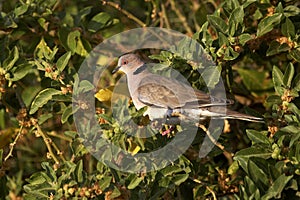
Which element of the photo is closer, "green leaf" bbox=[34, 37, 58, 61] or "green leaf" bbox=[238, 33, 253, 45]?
"green leaf" bbox=[238, 33, 253, 45]

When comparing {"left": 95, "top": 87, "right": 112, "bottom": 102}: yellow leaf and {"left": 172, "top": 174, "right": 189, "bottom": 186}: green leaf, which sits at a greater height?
{"left": 95, "top": 87, "right": 112, "bottom": 102}: yellow leaf

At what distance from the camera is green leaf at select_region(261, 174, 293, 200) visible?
242 cm

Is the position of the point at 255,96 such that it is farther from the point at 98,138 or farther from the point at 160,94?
the point at 98,138

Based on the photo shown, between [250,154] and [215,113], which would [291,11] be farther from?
[250,154]

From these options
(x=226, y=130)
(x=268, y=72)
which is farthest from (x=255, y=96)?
(x=226, y=130)

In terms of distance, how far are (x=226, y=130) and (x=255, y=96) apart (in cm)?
47

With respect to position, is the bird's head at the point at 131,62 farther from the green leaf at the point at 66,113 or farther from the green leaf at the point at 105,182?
the green leaf at the point at 105,182

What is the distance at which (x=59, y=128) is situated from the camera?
4.29 metres

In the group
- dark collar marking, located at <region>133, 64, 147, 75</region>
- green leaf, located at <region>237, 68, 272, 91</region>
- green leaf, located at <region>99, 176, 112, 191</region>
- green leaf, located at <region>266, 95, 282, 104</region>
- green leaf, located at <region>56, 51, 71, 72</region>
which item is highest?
green leaf, located at <region>56, 51, 71, 72</region>

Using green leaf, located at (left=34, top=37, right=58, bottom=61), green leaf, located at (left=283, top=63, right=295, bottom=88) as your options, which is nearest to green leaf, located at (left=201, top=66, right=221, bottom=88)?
green leaf, located at (left=283, top=63, right=295, bottom=88)

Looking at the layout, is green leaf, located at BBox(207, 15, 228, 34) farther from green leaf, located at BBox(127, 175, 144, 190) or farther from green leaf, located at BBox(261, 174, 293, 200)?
green leaf, located at BBox(261, 174, 293, 200)

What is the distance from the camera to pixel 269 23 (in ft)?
10.4

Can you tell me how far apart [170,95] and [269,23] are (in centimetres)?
62

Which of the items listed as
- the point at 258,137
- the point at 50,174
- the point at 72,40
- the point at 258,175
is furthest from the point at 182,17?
the point at 258,175
